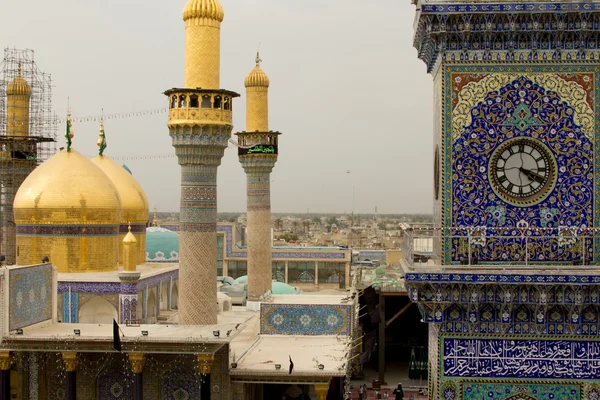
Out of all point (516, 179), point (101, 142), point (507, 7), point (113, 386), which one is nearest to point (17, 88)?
point (101, 142)

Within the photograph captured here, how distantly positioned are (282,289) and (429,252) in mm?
16748

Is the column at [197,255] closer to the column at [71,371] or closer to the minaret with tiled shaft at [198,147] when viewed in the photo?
the minaret with tiled shaft at [198,147]

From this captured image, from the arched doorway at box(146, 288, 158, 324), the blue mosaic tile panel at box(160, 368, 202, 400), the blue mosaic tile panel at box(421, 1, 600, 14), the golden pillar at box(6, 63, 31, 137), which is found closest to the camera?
the blue mosaic tile panel at box(421, 1, 600, 14)

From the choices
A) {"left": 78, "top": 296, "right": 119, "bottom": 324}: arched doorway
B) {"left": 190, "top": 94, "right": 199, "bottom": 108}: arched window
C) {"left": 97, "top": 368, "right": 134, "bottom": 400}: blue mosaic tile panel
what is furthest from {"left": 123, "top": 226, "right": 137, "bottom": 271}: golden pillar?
{"left": 190, "top": 94, "right": 199, "bottom": 108}: arched window

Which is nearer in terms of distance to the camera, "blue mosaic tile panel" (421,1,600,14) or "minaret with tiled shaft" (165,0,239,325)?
"blue mosaic tile panel" (421,1,600,14)

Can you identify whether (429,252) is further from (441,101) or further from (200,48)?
(200,48)

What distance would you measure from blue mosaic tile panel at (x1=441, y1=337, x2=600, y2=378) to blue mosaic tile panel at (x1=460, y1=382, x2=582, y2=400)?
2.4 inches

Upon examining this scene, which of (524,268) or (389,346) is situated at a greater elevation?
(524,268)

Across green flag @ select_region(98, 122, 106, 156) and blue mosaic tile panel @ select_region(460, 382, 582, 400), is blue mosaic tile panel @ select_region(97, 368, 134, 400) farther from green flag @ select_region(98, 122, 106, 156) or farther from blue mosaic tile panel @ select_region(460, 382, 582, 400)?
green flag @ select_region(98, 122, 106, 156)

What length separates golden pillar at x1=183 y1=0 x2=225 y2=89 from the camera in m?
15.1

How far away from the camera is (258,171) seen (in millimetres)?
21906

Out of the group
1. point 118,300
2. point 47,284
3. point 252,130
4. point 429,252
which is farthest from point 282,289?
point 429,252

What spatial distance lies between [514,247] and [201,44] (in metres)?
9.60

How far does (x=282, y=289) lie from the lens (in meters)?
24.1
